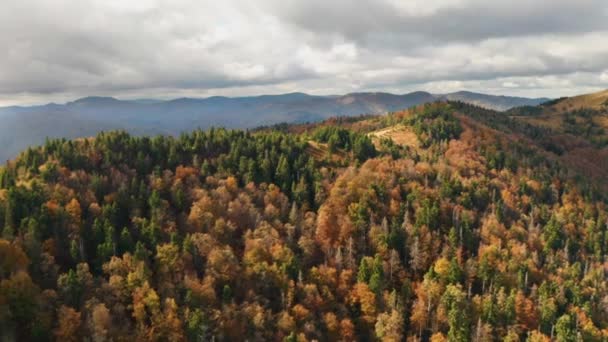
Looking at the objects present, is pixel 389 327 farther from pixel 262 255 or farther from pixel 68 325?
pixel 68 325

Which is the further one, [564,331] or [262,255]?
[262,255]

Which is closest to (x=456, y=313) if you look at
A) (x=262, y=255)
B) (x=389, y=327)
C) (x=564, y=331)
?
(x=389, y=327)

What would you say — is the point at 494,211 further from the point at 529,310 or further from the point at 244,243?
the point at 244,243

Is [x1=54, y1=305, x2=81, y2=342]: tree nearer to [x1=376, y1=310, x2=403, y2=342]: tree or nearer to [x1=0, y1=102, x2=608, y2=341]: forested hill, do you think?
[x1=0, y1=102, x2=608, y2=341]: forested hill

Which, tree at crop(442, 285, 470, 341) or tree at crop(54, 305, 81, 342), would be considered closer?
tree at crop(54, 305, 81, 342)

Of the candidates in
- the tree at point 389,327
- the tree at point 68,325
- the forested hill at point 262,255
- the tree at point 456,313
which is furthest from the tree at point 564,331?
the tree at point 68,325

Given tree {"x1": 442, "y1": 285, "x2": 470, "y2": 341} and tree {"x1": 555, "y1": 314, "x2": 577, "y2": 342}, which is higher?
tree {"x1": 442, "y1": 285, "x2": 470, "y2": 341}

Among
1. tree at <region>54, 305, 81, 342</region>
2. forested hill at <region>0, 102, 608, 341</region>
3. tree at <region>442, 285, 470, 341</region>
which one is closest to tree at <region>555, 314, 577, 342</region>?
forested hill at <region>0, 102, 608, 341</region>

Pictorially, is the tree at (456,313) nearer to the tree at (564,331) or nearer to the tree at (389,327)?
the tree at (389,327)

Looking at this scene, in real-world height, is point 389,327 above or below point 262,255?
below
